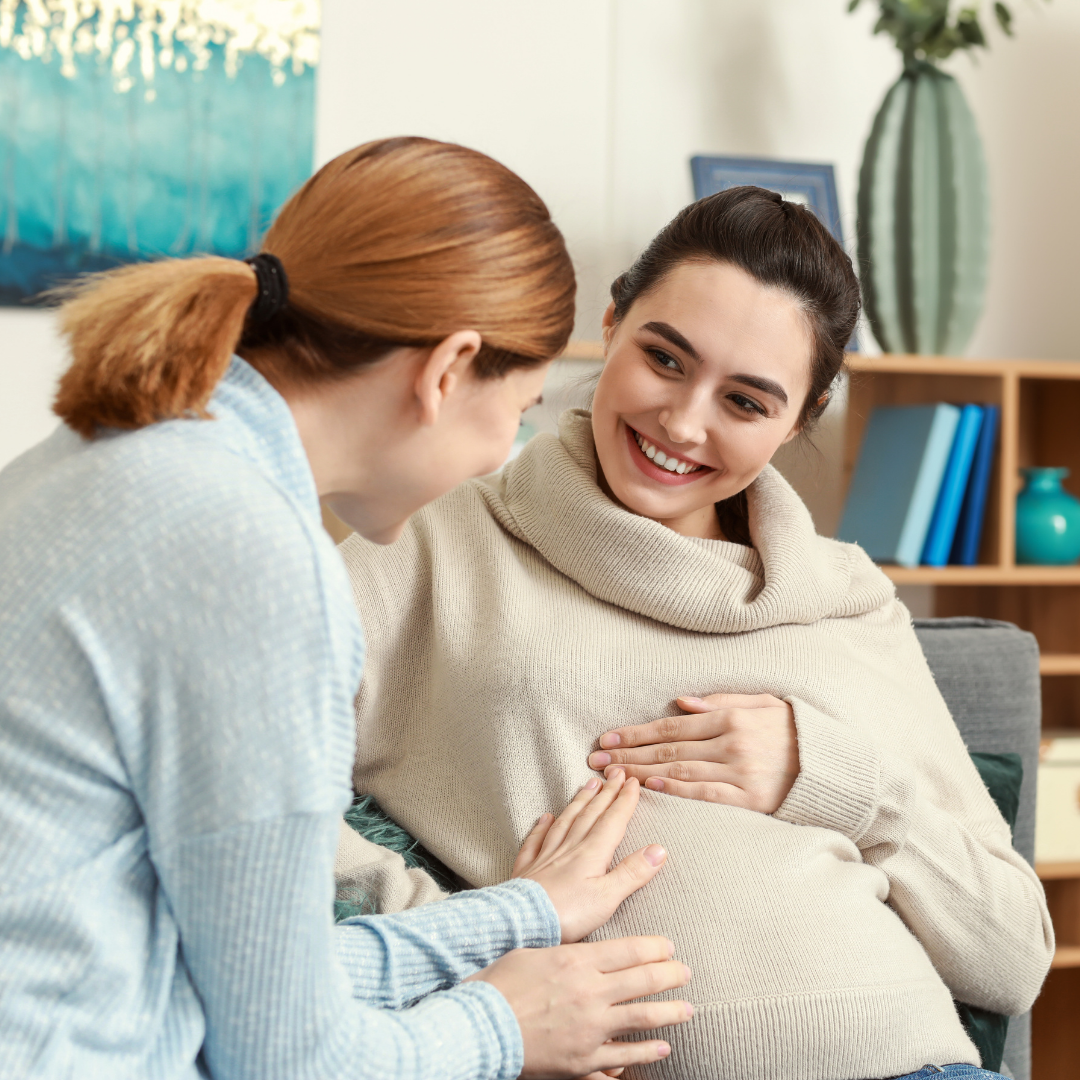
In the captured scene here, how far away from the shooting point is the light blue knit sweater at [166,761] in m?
0.66

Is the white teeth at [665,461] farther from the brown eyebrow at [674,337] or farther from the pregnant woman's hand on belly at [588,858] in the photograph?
the pregnant woman's hand on belly at [588,858]

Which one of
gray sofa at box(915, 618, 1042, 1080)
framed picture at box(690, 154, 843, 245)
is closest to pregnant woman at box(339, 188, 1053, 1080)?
gray sofa at box(915, 618, 1042, 1080)

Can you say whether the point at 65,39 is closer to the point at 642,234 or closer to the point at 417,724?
the point at 642,234

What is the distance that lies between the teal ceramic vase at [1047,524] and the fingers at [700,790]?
1404 millimetres

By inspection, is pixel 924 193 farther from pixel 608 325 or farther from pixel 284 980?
pixel 284 980

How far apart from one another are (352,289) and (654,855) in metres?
0.64

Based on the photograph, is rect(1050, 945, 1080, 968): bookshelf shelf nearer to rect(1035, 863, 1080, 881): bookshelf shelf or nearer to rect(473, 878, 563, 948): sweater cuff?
rect(1035, 863, 1080, 881): bookshelf shelf

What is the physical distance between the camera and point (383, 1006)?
3.18 ft

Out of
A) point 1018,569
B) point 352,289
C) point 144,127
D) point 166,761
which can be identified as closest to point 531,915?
point 166,761

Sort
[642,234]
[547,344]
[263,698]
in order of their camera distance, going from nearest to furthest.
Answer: [263,698], [547,344], [642,234]

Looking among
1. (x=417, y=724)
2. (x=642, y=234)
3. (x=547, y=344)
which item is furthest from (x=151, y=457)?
(x=642, y=234)

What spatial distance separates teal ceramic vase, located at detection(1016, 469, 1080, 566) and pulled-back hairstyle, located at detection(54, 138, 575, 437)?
1.78 metres

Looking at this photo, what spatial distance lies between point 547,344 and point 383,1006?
553 mm

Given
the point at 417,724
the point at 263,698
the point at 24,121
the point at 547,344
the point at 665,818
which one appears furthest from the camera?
the point at 24,121
